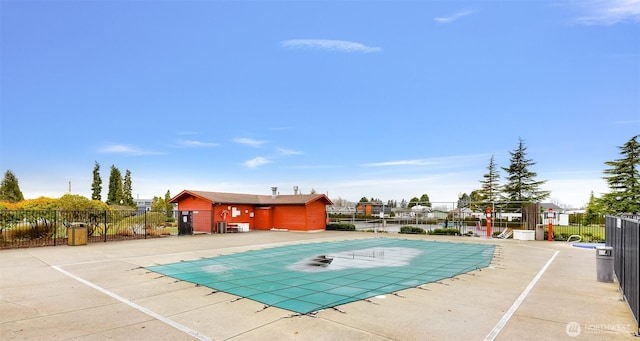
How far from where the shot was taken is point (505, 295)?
24.3ft

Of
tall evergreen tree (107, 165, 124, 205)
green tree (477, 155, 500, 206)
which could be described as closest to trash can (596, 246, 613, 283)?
green tree (477, 155, 500, 206)

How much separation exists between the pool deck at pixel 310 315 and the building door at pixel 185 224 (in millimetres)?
12589

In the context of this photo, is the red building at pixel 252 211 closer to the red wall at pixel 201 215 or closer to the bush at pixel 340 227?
the red wall at pixel 201 215

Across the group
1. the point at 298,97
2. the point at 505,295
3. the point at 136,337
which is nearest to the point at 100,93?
the point at 298,97

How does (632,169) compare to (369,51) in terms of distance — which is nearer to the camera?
(369,51)

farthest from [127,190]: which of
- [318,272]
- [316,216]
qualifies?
[318,272]

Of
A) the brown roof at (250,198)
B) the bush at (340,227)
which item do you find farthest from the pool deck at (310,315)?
the bush at (340,227)

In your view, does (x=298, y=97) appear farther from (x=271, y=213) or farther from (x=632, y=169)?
(x=632, y=169)

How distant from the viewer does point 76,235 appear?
16219 millimetres

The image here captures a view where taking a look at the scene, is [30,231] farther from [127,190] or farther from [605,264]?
[127,190]

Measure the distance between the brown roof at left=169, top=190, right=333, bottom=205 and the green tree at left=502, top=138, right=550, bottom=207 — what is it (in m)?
28.0

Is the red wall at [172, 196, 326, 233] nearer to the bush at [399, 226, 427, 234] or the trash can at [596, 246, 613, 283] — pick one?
the bush at [399, 226, 427, 234]

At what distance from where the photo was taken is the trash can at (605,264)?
8812 mm

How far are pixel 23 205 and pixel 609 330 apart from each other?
2643cm
